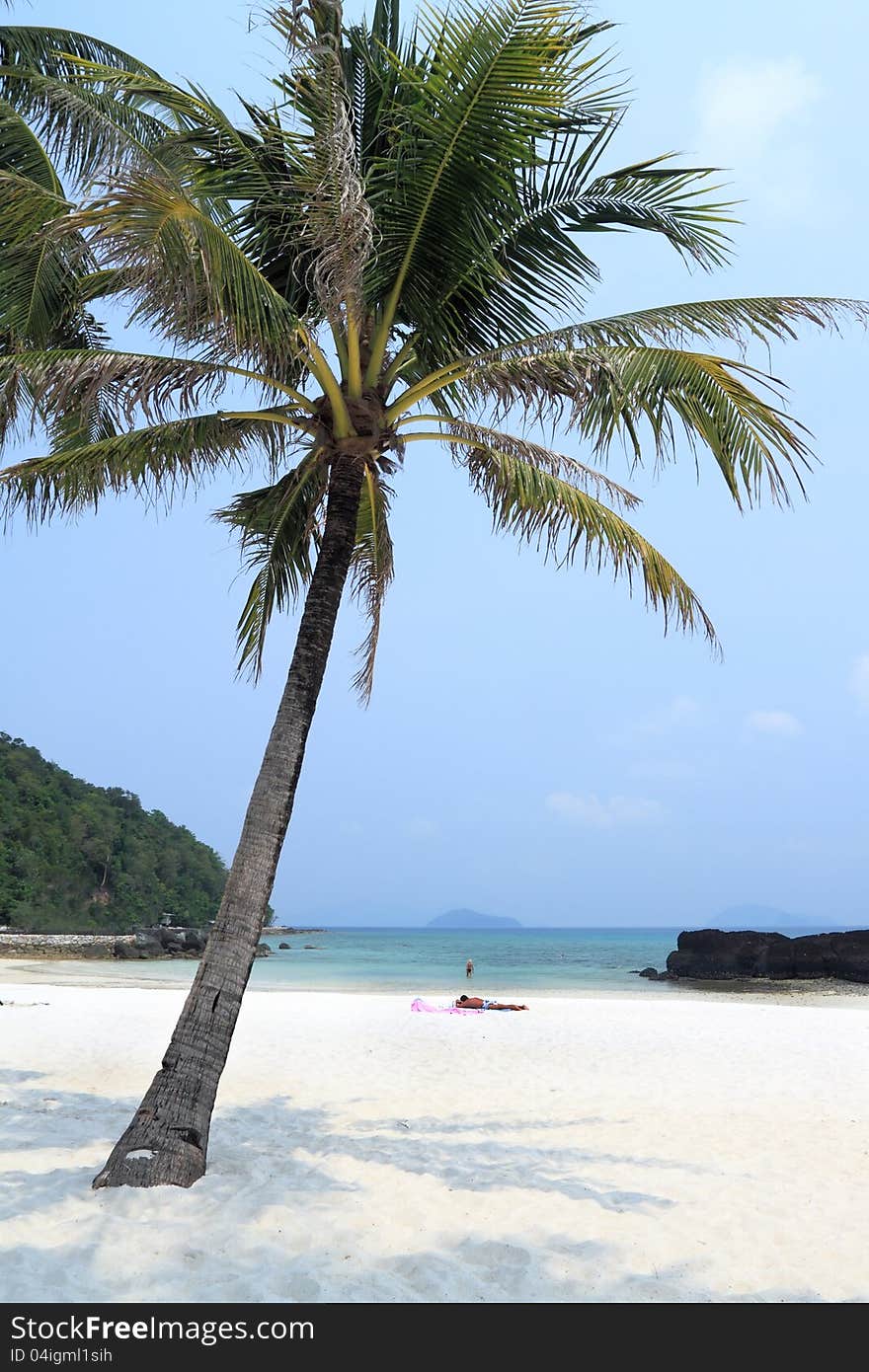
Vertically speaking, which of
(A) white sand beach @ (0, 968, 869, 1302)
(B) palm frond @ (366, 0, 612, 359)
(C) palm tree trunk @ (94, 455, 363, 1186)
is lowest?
(A) white sand beach @ (0, 968, 869, 1302)

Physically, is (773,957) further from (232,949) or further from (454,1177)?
(232,949)

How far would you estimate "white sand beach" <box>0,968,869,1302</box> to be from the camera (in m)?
4.11

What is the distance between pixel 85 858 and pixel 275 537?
64612 mm

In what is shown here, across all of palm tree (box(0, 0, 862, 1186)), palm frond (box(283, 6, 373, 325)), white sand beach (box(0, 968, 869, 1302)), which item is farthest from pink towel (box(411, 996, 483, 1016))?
palm frond (box(283, 6, 373, 325))

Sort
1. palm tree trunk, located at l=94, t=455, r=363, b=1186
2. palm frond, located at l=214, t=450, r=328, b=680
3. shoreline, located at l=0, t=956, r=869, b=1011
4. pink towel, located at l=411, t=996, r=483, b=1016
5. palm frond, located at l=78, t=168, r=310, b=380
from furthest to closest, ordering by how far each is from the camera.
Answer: shoreline, located at l=0, t=956, r=869, b=1011 → pink towel, located at l=411, t=996, r=483, b=1016 → palm frond, located at l=214, t=450, r=328, b=680 → palm tree trunk, located at l=94, t=455, r=363, b=1186 → palm frond, located at l=78, t=168, r=310, b=380

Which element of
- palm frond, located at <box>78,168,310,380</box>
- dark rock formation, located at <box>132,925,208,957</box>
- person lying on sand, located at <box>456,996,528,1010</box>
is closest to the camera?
palm frond, located at <box>78,168,310,380</box>

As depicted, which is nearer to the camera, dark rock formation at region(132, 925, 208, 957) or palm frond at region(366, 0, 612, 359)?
palm frond at region(366, 0, 612, 359)

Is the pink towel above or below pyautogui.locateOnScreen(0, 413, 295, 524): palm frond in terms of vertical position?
below

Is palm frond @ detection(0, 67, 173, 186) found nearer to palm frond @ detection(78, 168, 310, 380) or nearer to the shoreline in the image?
palm frond @ detection(78, 168, 310, 380)

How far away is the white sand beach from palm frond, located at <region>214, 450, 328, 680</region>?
3.95 meters

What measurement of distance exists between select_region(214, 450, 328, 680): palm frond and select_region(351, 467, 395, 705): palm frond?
1.67ft

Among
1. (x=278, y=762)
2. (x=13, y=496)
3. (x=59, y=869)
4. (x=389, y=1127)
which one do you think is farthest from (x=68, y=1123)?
(x=59, y=869)

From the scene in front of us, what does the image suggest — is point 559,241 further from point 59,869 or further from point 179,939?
point 59,869

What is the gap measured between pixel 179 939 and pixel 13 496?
41.2 meters
